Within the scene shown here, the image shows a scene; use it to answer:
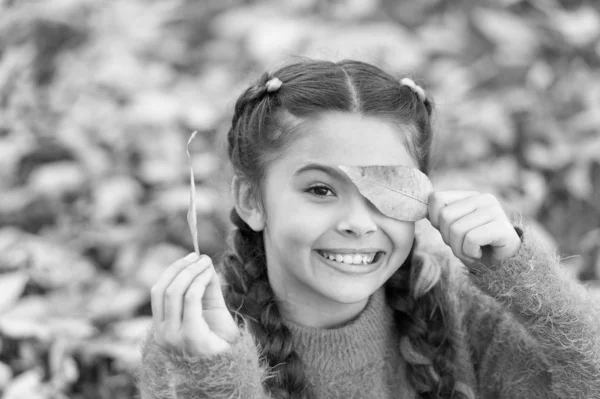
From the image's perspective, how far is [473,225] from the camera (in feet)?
4.49

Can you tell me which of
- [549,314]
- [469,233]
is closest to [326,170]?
[469,233]

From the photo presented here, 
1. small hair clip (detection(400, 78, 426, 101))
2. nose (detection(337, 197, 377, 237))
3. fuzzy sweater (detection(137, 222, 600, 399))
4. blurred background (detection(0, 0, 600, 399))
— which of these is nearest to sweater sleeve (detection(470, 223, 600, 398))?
fuzzy sweater (detection(137, 222, 600, 399))

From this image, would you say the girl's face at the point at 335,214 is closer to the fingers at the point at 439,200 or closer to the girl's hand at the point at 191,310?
the fingers at the point at 439,200

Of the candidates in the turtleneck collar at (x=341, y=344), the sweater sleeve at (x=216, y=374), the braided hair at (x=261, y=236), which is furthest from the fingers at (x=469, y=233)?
the sweater sleeve at (x=216, y=374)

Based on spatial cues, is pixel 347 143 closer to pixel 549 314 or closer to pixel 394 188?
pixel 394 188

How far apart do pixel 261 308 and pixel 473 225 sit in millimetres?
479

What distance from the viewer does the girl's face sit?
4.60 feet

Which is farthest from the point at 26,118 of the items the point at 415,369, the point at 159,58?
the point at 415,369

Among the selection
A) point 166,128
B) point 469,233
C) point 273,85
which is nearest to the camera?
point 469,233

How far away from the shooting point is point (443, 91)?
3.03 metres

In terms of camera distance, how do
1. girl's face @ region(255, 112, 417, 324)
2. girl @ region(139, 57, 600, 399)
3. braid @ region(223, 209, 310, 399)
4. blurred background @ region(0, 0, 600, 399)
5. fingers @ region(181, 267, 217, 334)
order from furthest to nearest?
blurred background @ region(0, 0, 600, 399)
braid @ region(223, 209, 310, 399)
girl's face @ region(255, 112, 417, 324)
girl @ region(139, 57, 600, 399)
fingers @ region(181, 267, 217, 334)

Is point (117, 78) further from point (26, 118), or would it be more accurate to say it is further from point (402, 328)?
point (402, 328)

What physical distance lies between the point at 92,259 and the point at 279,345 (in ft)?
4.19

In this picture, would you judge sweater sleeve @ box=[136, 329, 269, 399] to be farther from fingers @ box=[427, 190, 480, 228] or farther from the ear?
fingers @ box=[427, 190, 480, 228]
